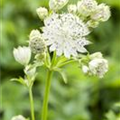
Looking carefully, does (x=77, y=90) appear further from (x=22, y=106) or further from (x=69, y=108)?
(x=22, y=106)

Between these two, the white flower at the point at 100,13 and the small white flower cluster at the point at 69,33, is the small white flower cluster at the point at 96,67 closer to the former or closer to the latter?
the small white flower cluster at the point at 69,33

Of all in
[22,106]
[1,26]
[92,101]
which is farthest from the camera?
[1,26]

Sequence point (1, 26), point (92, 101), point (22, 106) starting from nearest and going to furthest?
point (22, 106) < point (92, 101) < point (1, 26)

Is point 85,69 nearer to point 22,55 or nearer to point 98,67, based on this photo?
point 98,67

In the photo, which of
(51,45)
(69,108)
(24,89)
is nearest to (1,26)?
(24,89)

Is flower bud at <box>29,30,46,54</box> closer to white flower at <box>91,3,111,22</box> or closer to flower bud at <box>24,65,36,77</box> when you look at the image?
flower bud at <box>24,65,36,77</box>

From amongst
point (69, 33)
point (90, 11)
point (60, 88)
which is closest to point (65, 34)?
point (69, 33)

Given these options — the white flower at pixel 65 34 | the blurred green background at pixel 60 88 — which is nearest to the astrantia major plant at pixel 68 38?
the white flower at pixel 65 34

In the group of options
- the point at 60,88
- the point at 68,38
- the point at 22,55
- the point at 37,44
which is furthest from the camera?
the point at 60,88
